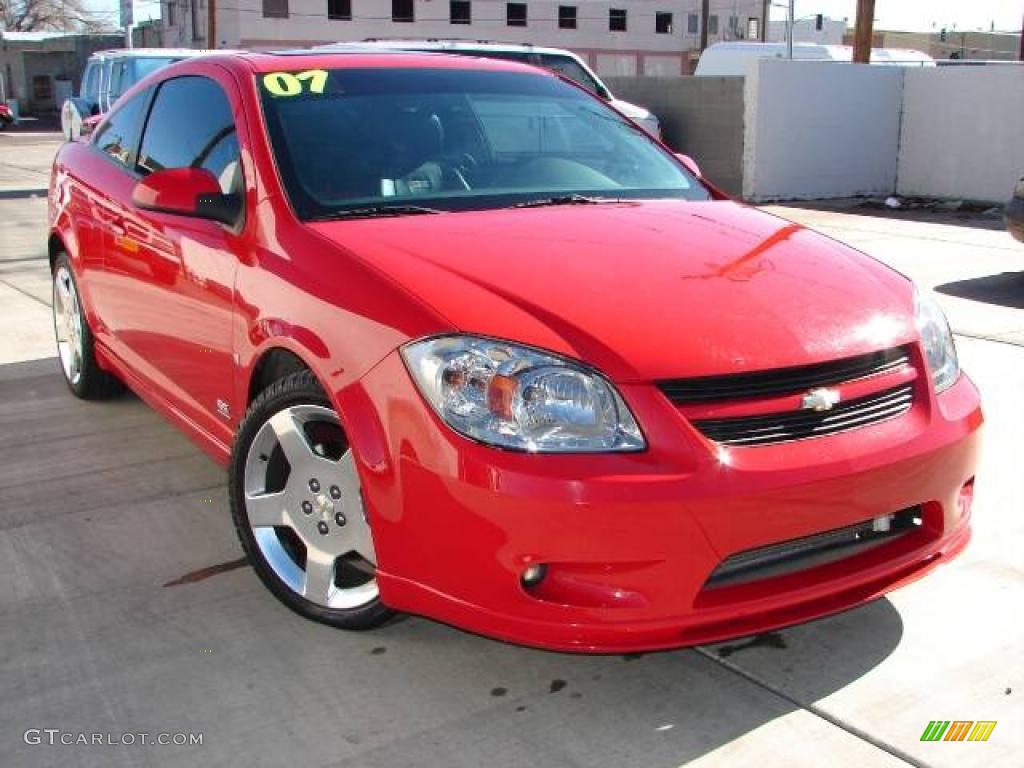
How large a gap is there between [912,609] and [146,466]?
2969 mm

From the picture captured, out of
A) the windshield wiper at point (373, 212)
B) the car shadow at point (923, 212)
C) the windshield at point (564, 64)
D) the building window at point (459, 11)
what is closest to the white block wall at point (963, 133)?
the car shadow at point (923, 212)

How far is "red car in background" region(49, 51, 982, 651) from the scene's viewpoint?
2.51m

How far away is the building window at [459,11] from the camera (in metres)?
52.6

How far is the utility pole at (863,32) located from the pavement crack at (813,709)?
14430 mm

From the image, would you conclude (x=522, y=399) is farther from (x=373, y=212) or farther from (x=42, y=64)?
(x=42, y=64)

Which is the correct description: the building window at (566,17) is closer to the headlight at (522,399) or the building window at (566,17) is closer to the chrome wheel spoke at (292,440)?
the chrome wheel spoke at (292,440)

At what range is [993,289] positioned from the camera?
329 inches

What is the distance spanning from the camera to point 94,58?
17094mm

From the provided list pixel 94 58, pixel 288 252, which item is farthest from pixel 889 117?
pixel 288 252

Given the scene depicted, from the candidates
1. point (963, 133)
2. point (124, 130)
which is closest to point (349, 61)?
point (124, 130)

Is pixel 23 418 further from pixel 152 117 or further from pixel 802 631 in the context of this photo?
pixel 802 631

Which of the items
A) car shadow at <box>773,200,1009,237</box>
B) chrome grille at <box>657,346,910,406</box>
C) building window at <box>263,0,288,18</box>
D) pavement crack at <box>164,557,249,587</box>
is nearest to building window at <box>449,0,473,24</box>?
building window at <box>263,0,288,18</box>

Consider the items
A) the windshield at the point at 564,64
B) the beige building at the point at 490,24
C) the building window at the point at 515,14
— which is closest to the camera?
the windshield at the point at 564,64

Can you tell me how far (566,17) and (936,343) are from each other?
5477cm
